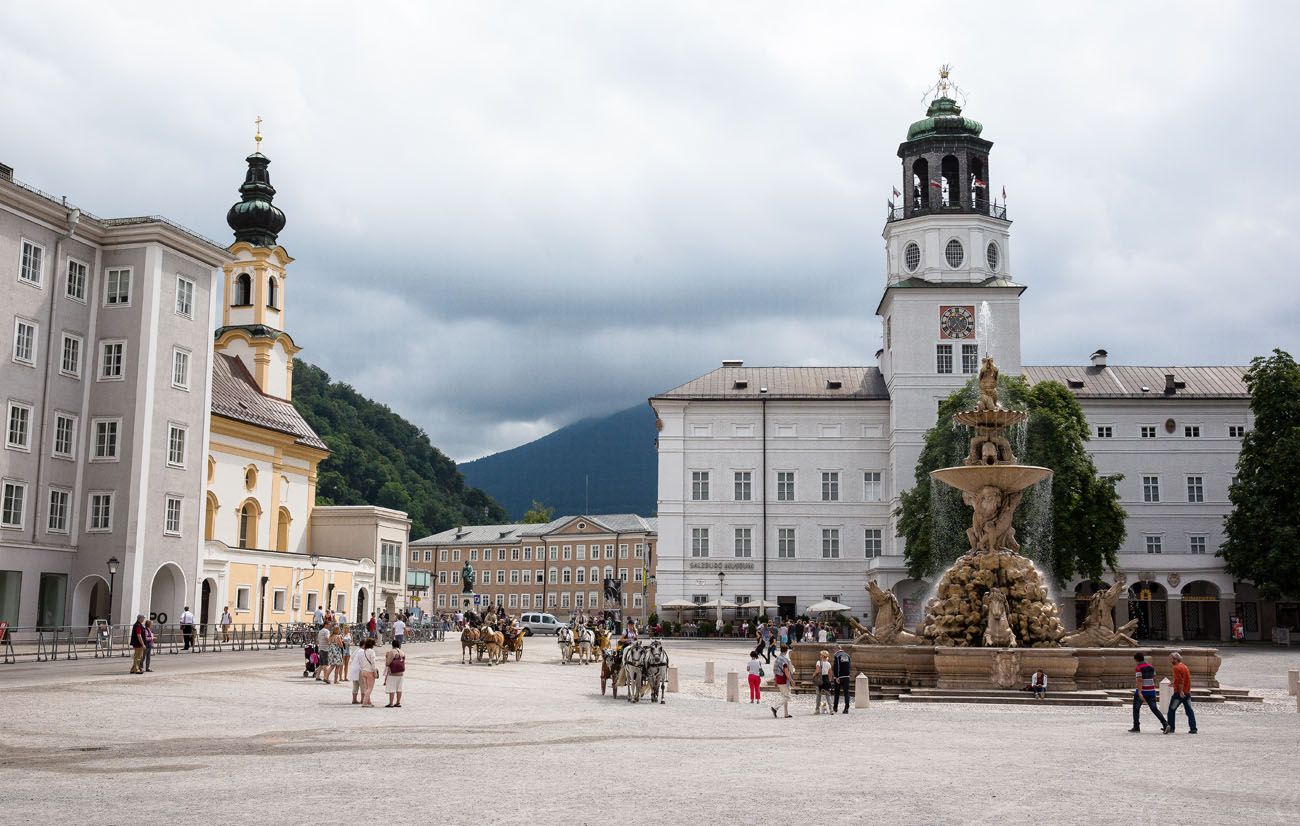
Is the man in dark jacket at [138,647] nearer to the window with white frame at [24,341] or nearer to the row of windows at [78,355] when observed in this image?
the window with white frame at [24,341]

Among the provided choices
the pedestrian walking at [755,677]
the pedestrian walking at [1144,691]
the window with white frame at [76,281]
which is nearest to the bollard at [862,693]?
the pedestrian walking at [755,677]

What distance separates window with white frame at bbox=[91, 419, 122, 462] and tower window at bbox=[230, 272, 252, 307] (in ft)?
100.0

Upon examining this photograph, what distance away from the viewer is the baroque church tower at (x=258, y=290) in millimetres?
71938

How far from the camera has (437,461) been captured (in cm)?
15388

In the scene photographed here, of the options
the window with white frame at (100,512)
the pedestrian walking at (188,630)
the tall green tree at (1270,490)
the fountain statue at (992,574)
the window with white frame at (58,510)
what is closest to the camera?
the fountain statue at (992,574)

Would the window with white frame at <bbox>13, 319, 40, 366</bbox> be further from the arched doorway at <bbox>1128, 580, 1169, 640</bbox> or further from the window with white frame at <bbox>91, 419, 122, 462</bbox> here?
the arched doorway at <bbox>1128, 580, 1169, 640</bbox>

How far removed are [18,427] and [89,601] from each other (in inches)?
270

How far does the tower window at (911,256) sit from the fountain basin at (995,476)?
42.8 metres

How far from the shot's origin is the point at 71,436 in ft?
143

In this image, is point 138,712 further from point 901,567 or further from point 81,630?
point 901,567

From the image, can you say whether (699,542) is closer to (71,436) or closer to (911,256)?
(911,256)

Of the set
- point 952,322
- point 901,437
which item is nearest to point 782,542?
point 901,437

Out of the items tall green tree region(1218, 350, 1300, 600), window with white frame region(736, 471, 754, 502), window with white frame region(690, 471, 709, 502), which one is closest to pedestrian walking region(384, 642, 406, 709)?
tall green tree region(1218, 350, 1300, 600)

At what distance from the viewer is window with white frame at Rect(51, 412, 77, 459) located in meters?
42.8
